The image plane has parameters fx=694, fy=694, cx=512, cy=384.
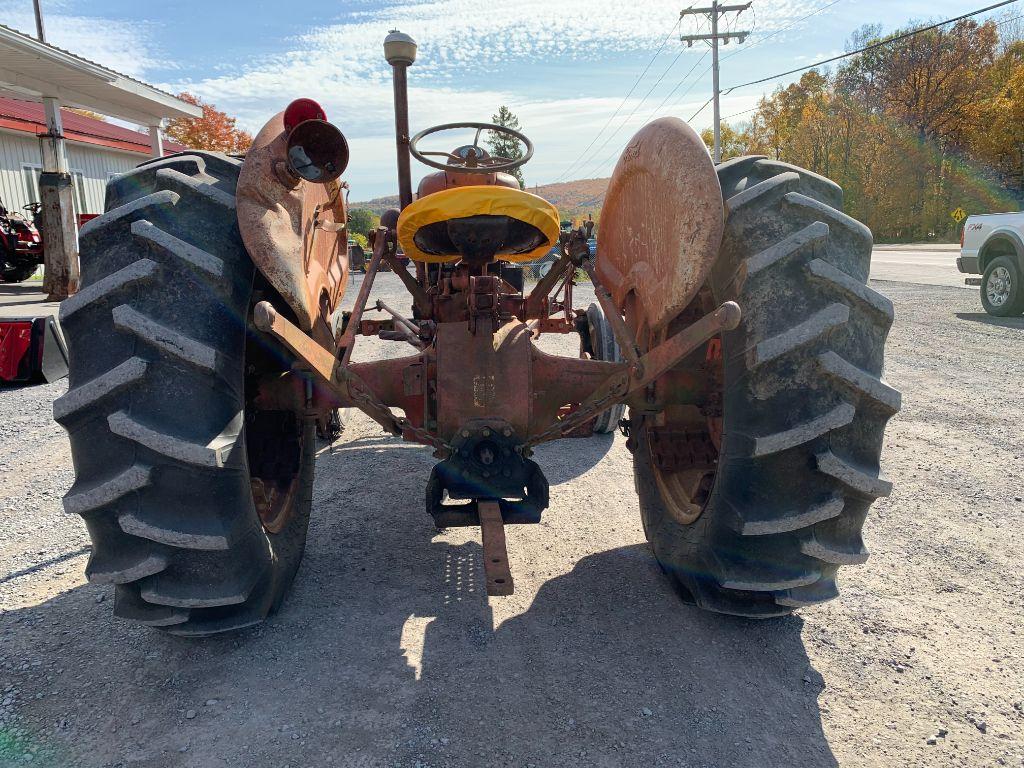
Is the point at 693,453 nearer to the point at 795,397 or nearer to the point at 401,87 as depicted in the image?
the point at 795,397

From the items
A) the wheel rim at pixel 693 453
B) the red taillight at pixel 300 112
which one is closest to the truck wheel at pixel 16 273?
the red taillight at pixel 300 112

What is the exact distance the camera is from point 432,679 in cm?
227

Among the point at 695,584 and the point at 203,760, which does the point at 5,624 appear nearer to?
the point at 203,760

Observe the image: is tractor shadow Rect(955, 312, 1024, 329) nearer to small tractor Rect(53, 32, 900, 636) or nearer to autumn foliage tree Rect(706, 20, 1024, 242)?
small tractor Rect(53, 32, 900, 636)

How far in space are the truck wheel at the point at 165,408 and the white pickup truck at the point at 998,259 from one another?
36.5ft

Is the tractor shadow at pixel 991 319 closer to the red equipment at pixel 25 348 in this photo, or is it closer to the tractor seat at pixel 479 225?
the tractor seat at pixel 479 225

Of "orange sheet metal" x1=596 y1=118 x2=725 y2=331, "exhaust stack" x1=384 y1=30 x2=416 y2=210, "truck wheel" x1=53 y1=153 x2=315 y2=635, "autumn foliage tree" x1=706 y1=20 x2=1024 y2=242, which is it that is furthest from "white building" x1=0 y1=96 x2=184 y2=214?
"autumn foliage tree" x1=706 y1=20 x2=1024 y2=242

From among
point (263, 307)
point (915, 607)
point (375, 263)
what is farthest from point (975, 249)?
point (263, 307)

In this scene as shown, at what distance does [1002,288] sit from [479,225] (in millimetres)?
10464

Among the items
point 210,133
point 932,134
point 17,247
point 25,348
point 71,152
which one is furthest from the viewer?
point 932,134

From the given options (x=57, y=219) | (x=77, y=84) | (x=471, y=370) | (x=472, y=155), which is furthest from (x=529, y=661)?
(x=77, y=84)

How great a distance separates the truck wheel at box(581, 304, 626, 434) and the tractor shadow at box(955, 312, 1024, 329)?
287 inches

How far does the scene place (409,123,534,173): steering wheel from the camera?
3.24 m

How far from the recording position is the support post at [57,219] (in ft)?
40.5
